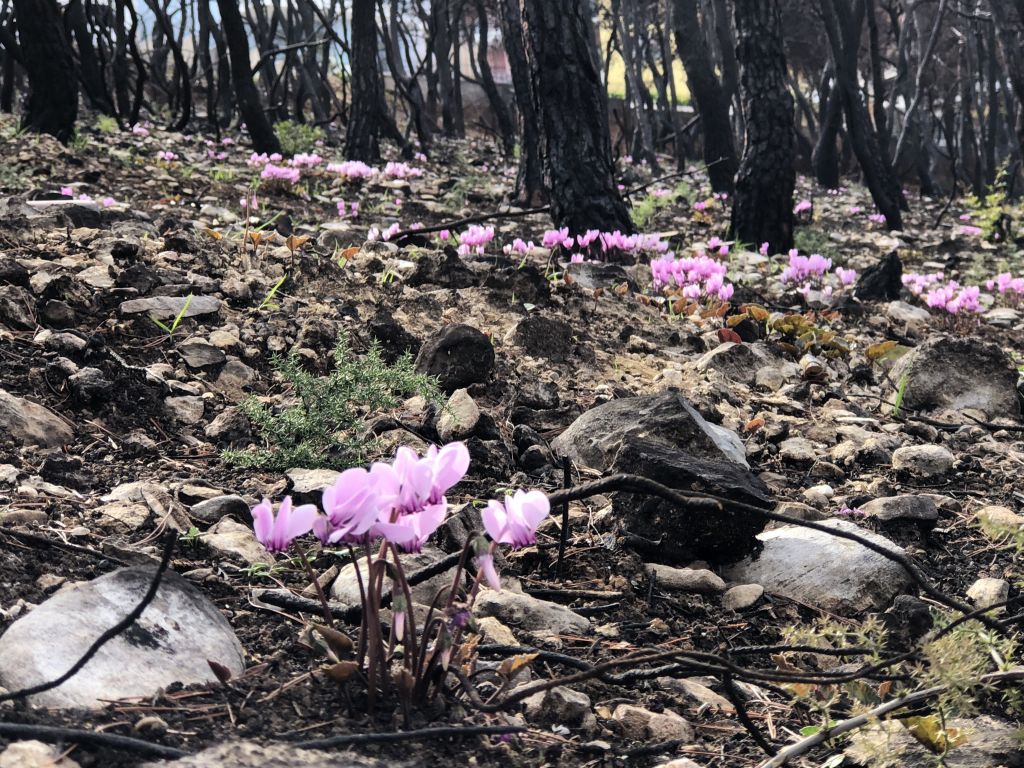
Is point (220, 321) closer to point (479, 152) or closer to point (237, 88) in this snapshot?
point (237, 88)

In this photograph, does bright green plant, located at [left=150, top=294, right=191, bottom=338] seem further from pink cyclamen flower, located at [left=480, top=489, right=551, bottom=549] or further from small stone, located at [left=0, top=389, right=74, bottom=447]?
pink cyclamen flower, located at [left=480, top=489, right=551, bottom=549]

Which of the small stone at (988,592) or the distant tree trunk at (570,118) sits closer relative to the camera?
the small stone at (988,592)

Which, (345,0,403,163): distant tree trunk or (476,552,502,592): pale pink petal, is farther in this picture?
(345,0,403,163): distant tree trunk

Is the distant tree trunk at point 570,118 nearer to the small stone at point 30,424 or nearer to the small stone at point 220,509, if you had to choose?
the small stone at point 30,424

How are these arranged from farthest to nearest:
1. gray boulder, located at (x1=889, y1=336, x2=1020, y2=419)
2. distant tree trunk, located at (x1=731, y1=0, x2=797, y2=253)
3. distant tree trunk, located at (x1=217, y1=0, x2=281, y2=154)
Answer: distant tree trunk, located at (x1=217, y1=0, x2=281, y2=154) < distant tree trunk, located at (x1=731, y1=0, x2=797, y2=253) < gray boulder, located at (x1=889, y1=336, x2=1020, y2=419)

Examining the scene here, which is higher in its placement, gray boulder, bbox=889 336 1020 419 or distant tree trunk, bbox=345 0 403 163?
distant tree trunk, bbox=345 0 403 163

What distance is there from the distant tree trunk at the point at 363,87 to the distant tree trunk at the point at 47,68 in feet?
12.3

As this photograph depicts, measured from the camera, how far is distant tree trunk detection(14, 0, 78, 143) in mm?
9305

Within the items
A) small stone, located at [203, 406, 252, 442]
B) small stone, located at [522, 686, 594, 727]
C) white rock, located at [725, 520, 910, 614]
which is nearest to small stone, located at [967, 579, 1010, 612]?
white rock, located at [725, 520, 910, 614]

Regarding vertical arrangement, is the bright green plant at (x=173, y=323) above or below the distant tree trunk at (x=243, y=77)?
below

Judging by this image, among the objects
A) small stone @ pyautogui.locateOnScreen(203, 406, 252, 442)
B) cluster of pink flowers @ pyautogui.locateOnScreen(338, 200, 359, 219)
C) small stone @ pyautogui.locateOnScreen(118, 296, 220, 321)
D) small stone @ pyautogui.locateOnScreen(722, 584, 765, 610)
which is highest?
cluster of pink flowers @ pyautogui.locateOnScreen(338, 200, 359, 219)

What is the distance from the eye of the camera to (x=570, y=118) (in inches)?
288

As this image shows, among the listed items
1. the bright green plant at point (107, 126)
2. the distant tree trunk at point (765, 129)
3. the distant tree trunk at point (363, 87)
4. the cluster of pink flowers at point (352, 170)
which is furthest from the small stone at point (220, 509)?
the distant tree trunk at point (363, 87)

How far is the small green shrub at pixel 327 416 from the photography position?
10.8 ft
